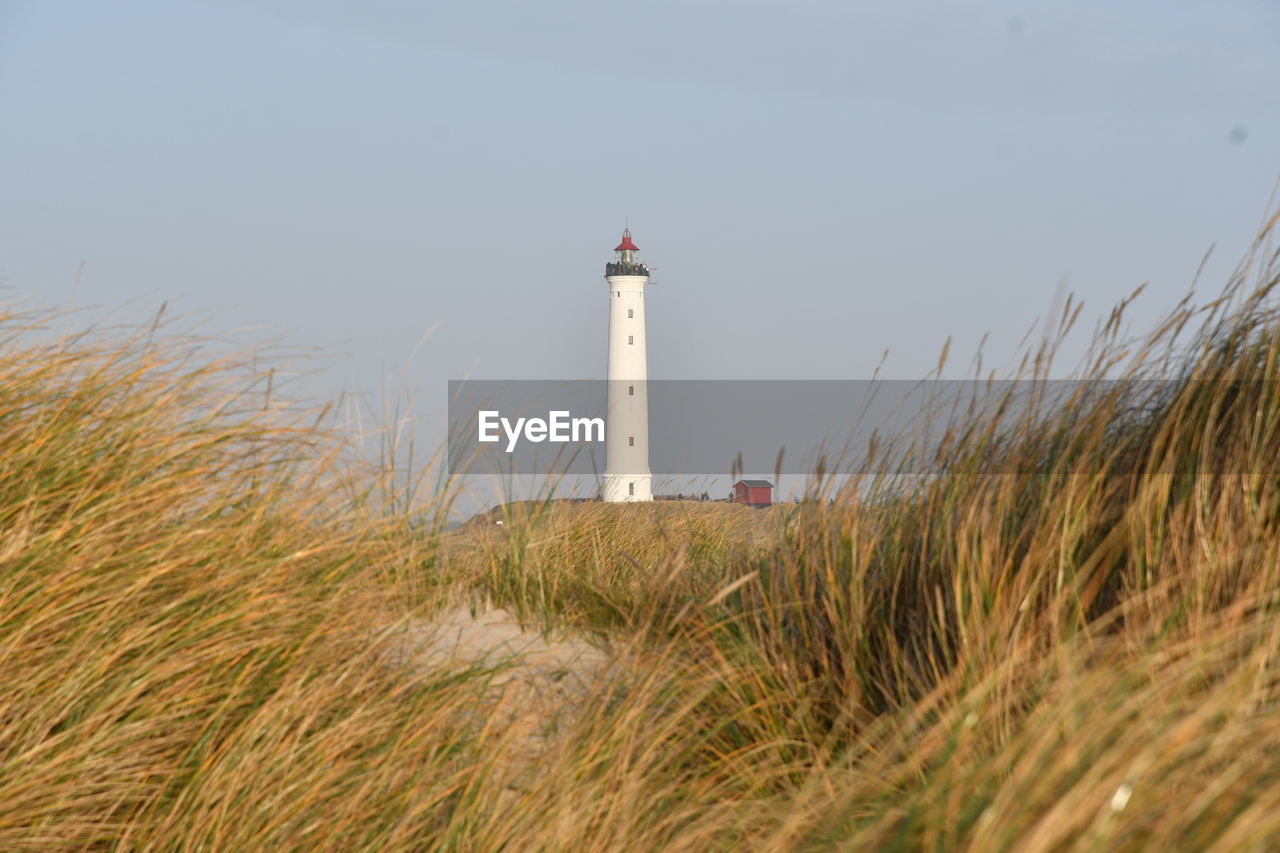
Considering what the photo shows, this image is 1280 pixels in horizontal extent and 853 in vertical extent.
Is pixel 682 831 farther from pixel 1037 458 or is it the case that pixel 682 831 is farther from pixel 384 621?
pixel 1037 458

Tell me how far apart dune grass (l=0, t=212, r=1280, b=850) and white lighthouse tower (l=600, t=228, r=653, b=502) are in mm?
34713

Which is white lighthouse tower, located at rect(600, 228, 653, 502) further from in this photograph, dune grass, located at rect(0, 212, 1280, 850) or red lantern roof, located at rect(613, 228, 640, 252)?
dune grass, located at rect(0, 212, 1280, 850)

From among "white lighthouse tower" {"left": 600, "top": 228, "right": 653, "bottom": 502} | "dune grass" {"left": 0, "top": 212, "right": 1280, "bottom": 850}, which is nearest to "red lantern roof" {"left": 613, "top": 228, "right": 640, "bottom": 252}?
"white lighthouse tower" {"left": 600, "top": 228, "right": 653, "bottom": 502}

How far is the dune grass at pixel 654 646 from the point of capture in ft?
8.18

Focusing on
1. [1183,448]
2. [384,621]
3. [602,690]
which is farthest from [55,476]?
[1183,448]

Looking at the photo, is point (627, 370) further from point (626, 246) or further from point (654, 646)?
point (654, 646)

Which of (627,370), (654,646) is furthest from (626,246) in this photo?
(654,646)

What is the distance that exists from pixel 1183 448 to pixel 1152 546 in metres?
0.43

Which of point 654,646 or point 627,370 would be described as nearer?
point 654,646

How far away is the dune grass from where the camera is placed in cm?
249

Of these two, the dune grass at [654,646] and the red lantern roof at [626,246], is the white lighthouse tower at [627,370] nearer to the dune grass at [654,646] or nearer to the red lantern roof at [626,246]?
the red lantern roof at [626,246]

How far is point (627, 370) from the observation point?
39938 mm

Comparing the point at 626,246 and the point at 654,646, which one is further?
the point at 626,246

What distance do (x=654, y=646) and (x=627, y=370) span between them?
119ft
